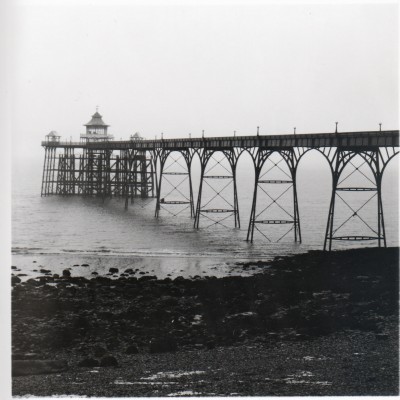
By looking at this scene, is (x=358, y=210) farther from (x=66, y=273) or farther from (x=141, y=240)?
(x=66, y=273)

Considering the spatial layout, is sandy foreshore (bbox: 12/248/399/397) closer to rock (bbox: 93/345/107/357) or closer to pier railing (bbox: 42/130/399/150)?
rock (bbox: 93/345/107/357)

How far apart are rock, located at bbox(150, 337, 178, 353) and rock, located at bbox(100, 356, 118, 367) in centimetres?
103

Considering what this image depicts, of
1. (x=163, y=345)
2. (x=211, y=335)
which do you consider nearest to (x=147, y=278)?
(x=211, y=335)

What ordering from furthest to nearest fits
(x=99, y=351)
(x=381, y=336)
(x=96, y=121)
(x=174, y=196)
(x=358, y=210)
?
(x=174, y=196), (x=96, y=121), (x=358, y=210), (x=381, y=336), (x=99, y=351)

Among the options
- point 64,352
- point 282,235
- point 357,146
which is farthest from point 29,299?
point 282,235

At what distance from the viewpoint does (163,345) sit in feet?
44.5

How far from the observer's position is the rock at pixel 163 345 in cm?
1338

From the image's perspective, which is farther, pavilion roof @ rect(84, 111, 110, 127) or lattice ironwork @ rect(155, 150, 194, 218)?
pavilion roof @ rect(84, 111, 110, 127)

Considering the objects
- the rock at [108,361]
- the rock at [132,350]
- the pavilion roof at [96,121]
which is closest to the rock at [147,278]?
the rock at [132,350]

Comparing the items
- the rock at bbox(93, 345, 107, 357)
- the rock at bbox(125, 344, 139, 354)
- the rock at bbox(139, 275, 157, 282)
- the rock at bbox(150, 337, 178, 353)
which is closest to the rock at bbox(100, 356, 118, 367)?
the rock at bbox(93, 345, 107, 357)

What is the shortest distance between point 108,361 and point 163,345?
1.47 meters

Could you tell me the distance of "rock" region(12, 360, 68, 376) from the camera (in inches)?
488

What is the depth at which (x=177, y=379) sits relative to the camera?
1191 cm


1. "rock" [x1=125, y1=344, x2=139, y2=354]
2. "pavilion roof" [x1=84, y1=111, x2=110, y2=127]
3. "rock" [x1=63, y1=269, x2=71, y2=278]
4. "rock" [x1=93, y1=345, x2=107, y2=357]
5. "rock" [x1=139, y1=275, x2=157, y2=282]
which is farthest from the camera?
"pavilion roof" [x1=84, y1=111, x2=110, y2=127]
